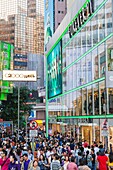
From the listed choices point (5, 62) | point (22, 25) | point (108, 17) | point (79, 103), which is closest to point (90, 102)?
point (79, 103)

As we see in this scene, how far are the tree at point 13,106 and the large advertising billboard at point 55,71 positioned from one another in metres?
3.10

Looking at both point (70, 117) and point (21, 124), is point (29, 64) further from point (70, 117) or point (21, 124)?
→ point (70, 117)

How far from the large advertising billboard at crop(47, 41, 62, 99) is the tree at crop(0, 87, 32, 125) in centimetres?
310

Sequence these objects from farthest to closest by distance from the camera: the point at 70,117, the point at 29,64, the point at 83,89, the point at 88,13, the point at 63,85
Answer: the point at 29,64 → the point at 63,85 → the point at 70,117 → the point at 83,89 → the point at 88,13

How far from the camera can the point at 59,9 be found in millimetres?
94375

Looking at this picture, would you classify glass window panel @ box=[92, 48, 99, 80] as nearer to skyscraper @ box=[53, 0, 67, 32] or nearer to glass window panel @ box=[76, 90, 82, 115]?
glass window panel @ box=[76, 90, 82, 115]

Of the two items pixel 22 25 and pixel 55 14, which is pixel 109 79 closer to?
pixel 55 14

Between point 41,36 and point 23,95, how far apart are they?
352 feet

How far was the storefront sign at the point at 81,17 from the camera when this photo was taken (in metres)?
24.2

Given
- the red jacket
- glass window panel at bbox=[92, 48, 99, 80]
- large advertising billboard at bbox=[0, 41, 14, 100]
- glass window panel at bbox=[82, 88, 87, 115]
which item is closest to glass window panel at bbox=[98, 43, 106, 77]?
glass window panel at bbox=[92, 48, 99, 80]

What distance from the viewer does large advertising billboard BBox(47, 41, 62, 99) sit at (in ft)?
121

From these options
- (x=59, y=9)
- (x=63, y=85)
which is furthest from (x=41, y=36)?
(x=63, y=85)

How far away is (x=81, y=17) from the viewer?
88.7 feet

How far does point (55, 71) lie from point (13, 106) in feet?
25.0
